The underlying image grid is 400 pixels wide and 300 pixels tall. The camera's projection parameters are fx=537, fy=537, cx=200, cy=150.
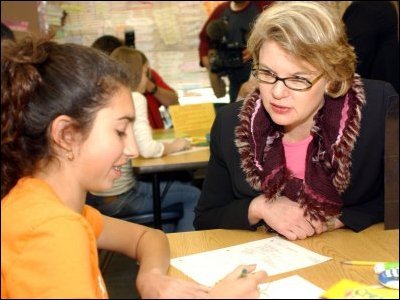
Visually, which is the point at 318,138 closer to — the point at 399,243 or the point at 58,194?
the point at 399,243

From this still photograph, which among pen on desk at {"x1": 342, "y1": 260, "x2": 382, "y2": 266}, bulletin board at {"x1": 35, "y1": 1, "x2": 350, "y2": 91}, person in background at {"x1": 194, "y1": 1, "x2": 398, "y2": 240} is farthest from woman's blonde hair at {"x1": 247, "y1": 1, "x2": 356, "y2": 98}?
bulletin board at {"x1": 35, "y1": 1, "x2": 350, "y2": 91}

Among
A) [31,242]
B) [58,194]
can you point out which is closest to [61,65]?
[58,194]

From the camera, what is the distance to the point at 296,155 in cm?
149

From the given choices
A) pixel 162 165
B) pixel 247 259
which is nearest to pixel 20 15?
pixel 162 165

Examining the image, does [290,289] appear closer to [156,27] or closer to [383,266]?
[383,266]

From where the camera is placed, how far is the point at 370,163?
1.43 meters

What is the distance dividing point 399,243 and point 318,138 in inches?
24.8

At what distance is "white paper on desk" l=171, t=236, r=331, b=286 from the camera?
1.09 m

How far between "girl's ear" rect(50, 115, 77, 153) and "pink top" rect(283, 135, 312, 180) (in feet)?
2.28

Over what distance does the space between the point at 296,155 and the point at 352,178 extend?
0.16m

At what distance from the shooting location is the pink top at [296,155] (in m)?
1.48

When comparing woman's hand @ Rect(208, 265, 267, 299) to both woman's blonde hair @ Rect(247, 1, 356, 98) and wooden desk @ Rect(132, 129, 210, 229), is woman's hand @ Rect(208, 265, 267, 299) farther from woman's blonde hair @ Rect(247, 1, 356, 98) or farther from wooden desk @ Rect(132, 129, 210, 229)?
wooden desk @ Rect(132, 129, 210, 229)

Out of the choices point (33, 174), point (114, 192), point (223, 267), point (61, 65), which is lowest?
point (114, 192)

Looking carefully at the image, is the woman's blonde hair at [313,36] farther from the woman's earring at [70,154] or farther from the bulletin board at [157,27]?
the bulletin board at [157,27]
